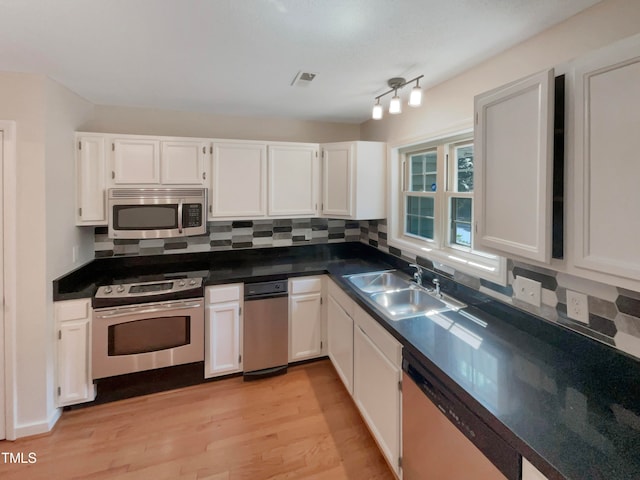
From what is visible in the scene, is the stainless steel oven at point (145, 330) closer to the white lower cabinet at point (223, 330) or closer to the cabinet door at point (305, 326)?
the white lower cabinet at point (223, 330)

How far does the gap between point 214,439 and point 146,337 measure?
0.92 m

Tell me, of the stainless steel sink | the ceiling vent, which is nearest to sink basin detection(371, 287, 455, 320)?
the stainless steel sink

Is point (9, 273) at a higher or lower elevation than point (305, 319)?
higher

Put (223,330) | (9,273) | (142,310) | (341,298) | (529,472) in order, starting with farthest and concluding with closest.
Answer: (223,330)
(341,298)
(142,310)
(9,273)
(529,472)

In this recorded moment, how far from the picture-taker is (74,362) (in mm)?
2197

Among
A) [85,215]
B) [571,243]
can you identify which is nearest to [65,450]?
[85,215]

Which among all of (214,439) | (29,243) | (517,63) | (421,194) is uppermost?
(517,63)

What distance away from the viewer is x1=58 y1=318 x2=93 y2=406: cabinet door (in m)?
2.17

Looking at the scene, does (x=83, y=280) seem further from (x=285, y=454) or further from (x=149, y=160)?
(x=285, y=454)

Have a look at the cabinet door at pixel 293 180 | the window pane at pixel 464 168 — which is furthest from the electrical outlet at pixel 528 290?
the cabinet door at pixel 293 180

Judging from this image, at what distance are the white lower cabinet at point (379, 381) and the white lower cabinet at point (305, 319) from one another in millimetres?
704

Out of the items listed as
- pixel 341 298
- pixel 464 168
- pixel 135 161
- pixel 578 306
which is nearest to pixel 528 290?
pixel 578 306

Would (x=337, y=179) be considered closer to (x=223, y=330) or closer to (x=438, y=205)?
(x=438, y=205)

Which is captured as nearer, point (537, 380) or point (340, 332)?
point (537, 380)
